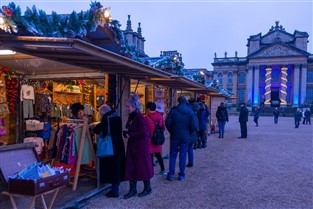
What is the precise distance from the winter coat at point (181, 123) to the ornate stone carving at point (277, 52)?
187 ft

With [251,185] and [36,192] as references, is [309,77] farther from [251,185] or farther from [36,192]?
[36,192]

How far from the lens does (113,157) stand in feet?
15.7

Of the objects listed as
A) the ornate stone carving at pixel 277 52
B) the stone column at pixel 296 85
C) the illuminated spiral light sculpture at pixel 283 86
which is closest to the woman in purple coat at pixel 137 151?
the stone column at pixel 296 85

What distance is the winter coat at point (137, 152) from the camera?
15.4ft

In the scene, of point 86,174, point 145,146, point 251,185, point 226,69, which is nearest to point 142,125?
point 145,146

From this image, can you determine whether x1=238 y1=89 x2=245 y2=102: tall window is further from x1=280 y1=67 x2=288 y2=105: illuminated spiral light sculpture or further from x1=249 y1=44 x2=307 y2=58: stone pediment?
x1=280 y1=67 x2=288 y2=105: illuminated spiral light sculpture

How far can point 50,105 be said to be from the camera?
25.7 ft

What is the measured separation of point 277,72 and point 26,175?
6081 cm

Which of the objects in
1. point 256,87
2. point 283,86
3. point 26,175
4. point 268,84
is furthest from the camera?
point 256,87

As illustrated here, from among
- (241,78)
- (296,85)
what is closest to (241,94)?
(241,78)

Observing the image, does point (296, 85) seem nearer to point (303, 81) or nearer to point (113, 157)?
point (303, 81)

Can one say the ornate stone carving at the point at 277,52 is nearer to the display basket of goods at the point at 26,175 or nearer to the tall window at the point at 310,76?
the tall window at the point at 310,76

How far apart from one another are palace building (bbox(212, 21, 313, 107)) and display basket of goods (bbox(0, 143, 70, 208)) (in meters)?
54.7

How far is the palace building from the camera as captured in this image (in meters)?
55.0
